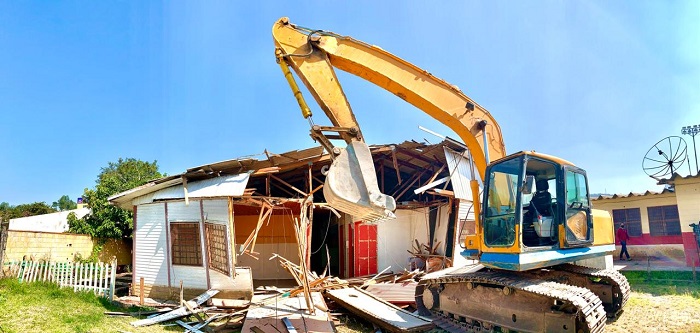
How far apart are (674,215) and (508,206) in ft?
51.4

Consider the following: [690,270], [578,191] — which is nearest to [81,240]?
[578,191]

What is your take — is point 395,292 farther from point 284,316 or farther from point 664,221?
point 664,221

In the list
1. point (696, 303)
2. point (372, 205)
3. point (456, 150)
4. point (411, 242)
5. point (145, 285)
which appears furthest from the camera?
point (411, 242)

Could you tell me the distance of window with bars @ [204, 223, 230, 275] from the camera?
12045mm

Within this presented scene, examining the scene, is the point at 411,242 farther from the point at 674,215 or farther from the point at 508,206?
the point at 674,215

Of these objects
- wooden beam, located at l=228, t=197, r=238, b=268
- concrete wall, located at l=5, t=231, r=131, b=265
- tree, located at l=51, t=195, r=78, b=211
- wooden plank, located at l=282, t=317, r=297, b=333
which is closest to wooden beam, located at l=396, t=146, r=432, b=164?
wooden beam, located at l=228, t=197, r=238, b=268

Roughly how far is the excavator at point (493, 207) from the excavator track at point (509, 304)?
0.7 inches

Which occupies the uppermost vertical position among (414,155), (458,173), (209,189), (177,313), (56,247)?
(414,155)

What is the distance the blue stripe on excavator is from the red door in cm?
873

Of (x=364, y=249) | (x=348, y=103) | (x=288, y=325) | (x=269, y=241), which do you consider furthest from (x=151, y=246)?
(x=348, y=103)

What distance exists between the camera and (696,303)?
9.53 metres

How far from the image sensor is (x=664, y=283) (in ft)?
43.7

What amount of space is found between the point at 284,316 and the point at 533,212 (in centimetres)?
535

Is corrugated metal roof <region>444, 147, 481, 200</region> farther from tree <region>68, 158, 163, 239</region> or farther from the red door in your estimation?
tree <region>68, 158, 163, 239</region>
